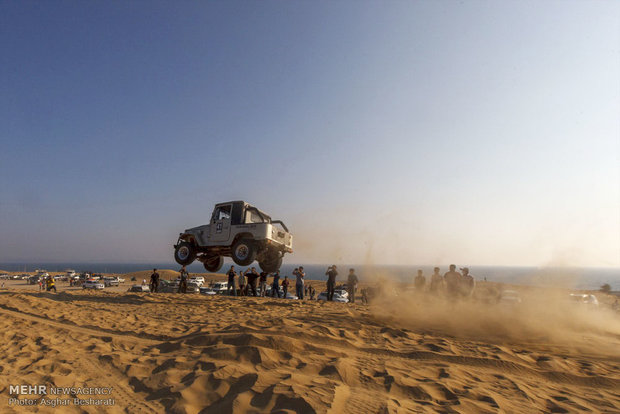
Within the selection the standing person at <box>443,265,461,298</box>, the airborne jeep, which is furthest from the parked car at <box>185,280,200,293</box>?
the standing person at <box>443,265,461,298</box>

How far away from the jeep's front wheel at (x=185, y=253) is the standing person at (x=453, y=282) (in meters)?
10.8

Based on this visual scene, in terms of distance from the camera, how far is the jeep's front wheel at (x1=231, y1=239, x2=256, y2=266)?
12.5m

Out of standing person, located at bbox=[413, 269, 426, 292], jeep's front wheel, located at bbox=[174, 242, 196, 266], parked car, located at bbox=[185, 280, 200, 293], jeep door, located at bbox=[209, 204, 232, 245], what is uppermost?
jeep door, located at bbox=[209, 204, 232, 245]

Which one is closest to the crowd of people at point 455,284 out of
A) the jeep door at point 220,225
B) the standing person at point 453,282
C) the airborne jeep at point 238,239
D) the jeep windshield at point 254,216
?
the standing person at point 453,282

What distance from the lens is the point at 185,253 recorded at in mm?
14062

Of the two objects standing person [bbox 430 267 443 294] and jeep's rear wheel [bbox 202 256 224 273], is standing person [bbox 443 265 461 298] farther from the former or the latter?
jeep's rear wheel [bbox 202 256 224 273]

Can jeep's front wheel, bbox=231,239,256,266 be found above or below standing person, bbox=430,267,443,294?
above

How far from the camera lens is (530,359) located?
5.05 metres

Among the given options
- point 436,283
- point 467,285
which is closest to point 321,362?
point 467,285

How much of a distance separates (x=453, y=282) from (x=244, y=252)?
8127 mm

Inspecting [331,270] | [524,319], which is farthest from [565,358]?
[331,270]

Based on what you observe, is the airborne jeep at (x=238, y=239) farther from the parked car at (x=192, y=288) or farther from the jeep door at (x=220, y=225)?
the parked car at (x=192, y=288)

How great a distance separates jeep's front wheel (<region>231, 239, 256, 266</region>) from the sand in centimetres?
420

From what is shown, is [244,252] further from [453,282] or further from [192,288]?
[192,288]
